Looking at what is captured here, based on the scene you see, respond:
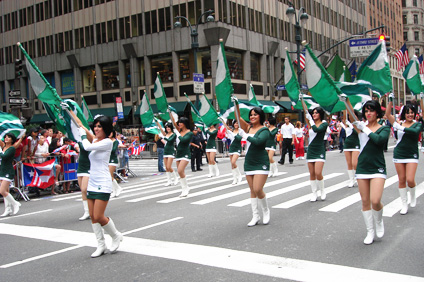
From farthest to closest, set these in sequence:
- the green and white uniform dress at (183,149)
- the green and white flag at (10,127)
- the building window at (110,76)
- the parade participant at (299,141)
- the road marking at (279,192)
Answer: the building window at (110,76) < the parade participant at (299,141) < the green and white uniform dress at (183,149) < the green and white flag at (10,127) < the road marking at (279,192)

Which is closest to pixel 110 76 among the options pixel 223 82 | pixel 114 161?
pixel 114 161

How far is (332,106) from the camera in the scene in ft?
24.1

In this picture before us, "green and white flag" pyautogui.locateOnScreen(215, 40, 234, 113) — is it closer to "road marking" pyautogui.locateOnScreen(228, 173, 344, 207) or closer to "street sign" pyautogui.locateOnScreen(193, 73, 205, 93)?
"road marking" pyautogui.locateOnScreen(228, 173, 344, 207)

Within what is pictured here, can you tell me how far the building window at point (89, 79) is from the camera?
45.7m

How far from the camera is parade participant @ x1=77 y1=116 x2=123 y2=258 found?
582 cm

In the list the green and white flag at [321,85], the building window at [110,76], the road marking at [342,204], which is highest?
the building window at [110,76]

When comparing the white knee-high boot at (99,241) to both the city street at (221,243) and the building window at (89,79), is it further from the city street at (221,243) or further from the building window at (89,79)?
the building window at (89,79)

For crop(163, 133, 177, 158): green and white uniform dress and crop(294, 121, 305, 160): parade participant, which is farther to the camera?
crop(294, 121, 305, 160): parade participant

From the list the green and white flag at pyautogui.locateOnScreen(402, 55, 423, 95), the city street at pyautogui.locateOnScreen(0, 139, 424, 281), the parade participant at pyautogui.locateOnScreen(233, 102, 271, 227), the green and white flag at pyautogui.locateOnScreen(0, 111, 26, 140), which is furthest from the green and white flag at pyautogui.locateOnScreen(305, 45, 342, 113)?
the green and white flag at pyautogui.locateOnScreen(0, 111, 26, 140)

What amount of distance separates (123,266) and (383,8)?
83.8 metres

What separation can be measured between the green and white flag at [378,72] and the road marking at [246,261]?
3.66 metres

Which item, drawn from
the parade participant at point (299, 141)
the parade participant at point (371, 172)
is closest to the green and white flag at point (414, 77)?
the parade participant at point (371, 172)

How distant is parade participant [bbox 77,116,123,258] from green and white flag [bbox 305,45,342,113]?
3.45 m

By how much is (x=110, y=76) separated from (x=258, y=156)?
129ft
